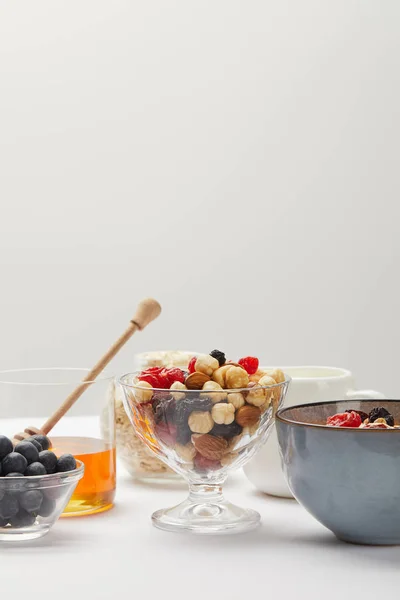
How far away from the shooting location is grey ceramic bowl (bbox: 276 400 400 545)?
3.00 ft

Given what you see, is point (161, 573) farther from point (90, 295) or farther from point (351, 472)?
point (90, 295)

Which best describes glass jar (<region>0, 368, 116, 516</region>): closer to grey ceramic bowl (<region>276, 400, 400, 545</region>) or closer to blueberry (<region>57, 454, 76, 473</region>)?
blueberry (<region>57, 454, 76, 473</region>)

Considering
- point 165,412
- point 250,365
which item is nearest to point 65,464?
point 165,412

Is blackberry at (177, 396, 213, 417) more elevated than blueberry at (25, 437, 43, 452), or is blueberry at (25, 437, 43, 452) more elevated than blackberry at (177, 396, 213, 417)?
blackberry at (177, 396, 213, 417)

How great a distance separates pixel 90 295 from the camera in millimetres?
4352

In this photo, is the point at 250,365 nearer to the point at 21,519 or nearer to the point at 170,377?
the point at 170,377

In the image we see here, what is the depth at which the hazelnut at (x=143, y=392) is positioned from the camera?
3.29ft

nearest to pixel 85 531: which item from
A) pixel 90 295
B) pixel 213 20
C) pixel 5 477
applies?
pixel 5 477

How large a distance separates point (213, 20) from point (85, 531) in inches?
143

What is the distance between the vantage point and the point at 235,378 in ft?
3.29

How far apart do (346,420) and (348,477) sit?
76 mm

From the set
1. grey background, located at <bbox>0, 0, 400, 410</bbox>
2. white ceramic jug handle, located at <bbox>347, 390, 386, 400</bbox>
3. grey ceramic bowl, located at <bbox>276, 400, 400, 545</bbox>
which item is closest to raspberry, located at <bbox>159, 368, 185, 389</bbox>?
grey ceramic bowl, located at <bbox>276, 400, 400, 545</bbox>

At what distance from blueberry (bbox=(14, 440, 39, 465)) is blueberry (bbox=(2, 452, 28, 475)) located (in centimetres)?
1

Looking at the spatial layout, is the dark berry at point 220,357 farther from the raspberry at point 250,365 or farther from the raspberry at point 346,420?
the raspberry at point 346,420
